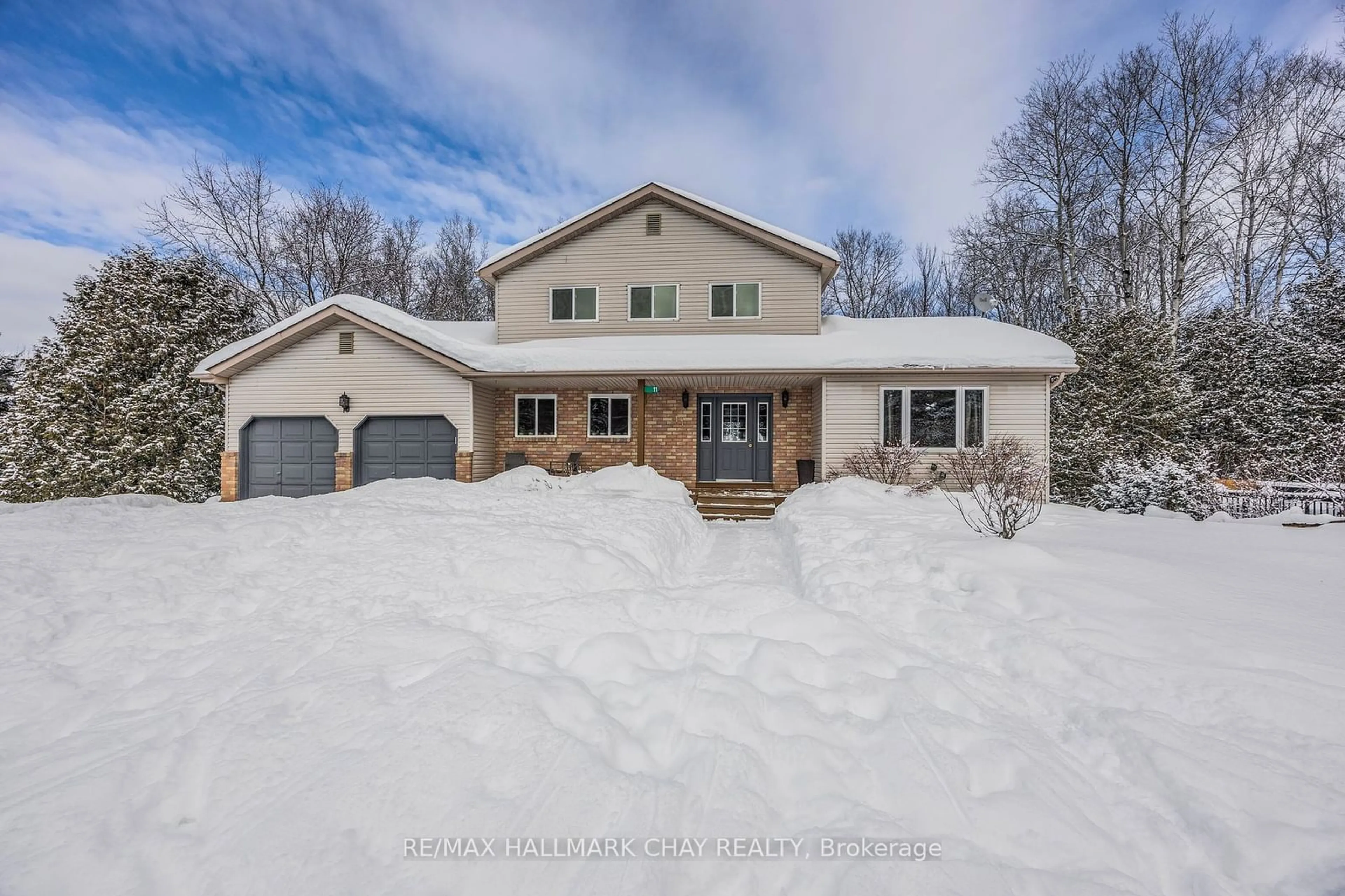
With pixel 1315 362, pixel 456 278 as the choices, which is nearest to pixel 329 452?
pixel 456 278

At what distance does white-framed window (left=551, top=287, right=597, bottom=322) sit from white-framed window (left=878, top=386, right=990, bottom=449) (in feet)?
23.9

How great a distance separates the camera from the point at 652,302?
12477 mm

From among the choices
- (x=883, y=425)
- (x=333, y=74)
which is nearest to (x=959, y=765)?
(x=883, y=425)

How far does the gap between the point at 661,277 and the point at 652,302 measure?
652 millimetres

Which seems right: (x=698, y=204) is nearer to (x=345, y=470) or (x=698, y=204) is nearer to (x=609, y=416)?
(x=609, y=416)

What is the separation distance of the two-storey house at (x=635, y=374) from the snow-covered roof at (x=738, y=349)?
0.05m

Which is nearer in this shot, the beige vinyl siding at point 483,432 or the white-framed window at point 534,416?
the beige vinyl siding at point 483,432

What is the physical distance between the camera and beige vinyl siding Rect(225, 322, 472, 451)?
36.6 ft

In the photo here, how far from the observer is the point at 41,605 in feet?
9.58

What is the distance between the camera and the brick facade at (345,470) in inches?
435

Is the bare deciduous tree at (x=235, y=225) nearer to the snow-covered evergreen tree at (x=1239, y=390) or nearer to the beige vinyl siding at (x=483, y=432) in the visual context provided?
the beige vinyl siding at (x=483, y=432)

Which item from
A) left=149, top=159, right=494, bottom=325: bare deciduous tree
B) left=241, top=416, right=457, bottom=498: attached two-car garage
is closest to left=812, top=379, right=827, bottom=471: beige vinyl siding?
left=241, top=416, right=457, bottom=498: attached two-car garage

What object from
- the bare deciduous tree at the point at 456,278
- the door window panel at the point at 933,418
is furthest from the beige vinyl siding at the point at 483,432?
the bare deciduous tree at the point at 456,278

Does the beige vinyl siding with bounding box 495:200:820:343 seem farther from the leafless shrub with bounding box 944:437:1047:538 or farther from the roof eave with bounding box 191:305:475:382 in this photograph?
the leafless shrub with bounding box 944:437:1047:538
